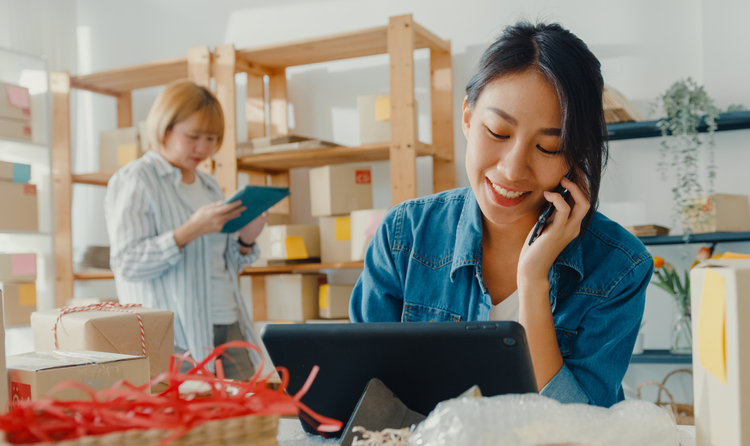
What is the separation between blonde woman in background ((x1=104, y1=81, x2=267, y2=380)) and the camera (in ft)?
6.23

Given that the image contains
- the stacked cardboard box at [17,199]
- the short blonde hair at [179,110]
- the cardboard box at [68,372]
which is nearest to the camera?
the cardboard box at [68,372]

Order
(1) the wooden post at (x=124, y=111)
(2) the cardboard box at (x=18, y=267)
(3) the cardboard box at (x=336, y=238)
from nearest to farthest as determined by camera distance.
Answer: (3) the cardboard box at (x=336, y=238)
(2) the cardboard box at (x=18, y=267)
(1) the wooden post at (x=124, y=111)

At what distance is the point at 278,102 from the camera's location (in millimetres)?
3217

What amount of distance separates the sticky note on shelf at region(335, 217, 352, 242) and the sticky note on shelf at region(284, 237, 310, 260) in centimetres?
17

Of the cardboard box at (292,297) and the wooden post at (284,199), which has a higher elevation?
the wooden post at (284,199)

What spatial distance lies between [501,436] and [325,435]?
35 centimetres

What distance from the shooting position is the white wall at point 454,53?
2.56 metres

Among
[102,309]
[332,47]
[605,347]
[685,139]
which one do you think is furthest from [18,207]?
[685,139]

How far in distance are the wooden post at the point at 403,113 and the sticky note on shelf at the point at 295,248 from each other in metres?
0.53

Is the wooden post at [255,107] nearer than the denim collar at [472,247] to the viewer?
No

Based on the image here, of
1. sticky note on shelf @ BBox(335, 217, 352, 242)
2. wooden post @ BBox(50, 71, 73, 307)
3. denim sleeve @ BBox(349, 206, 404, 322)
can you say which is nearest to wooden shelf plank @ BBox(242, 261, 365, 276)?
sticky note on shelf @ BBox(335, 217, 352, 242)

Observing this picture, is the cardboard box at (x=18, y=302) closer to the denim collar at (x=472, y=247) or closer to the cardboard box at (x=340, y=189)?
the cardboard box at (x=340, y=189)

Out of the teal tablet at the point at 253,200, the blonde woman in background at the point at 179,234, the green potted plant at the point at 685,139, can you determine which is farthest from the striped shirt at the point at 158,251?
the green potted plant at the point at 685,139

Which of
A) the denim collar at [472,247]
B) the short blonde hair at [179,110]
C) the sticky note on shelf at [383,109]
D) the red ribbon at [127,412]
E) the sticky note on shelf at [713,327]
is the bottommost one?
the red ribbon at [127,412]
